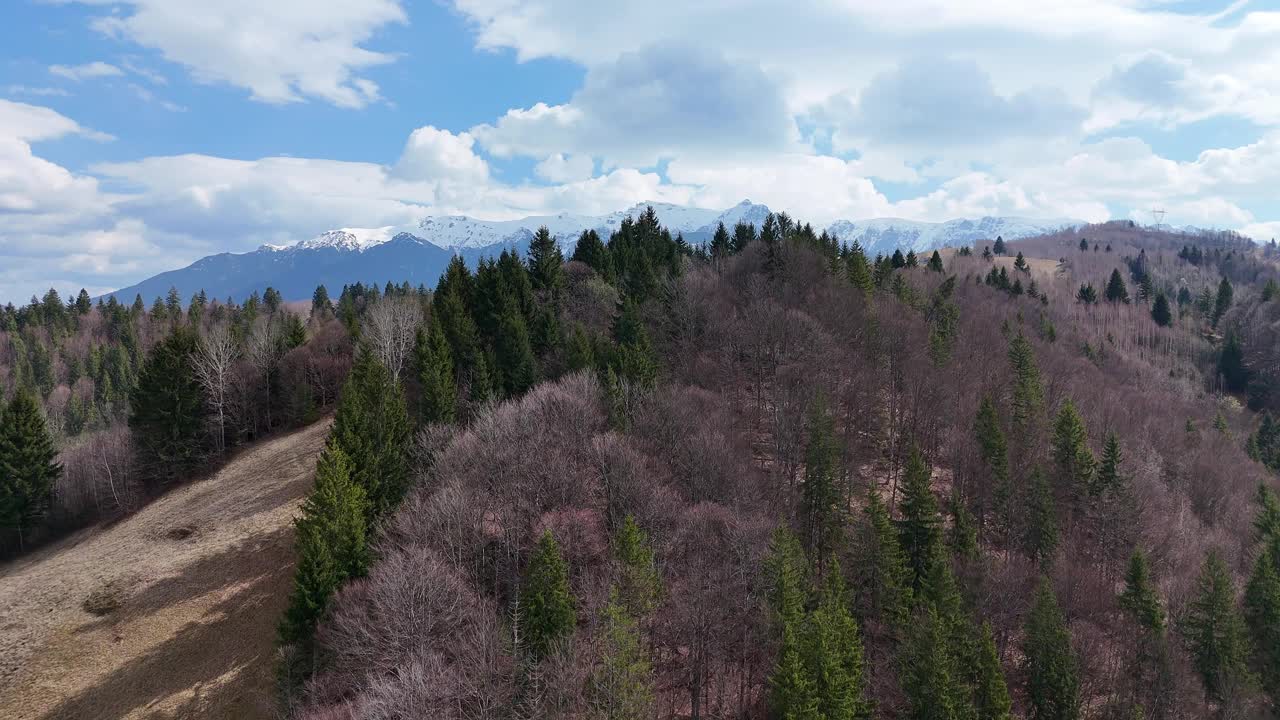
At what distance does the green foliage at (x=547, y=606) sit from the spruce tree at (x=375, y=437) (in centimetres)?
1377

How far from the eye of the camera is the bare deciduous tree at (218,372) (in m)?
56.5

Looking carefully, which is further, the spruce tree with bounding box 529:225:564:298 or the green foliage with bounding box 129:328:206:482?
the spruce tree with bounding box 529:225:564:298

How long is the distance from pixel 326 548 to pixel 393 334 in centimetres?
3003

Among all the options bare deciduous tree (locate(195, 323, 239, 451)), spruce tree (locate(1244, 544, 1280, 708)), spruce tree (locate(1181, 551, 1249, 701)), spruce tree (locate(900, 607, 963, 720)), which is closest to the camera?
spruce tree (locate(900, 607, 963, 720))

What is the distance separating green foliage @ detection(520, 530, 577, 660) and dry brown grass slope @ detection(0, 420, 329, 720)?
13.3 meters

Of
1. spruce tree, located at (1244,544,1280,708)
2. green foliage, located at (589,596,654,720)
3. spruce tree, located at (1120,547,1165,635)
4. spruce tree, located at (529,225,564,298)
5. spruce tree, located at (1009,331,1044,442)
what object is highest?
spruce tree, located at (529,225,564,298)

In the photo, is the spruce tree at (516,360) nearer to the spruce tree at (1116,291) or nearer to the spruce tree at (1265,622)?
the spruce tree at (1265,622)

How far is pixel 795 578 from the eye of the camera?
104 feet

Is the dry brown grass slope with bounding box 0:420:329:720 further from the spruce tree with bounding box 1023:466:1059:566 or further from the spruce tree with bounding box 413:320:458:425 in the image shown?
the spruce tree with bounding box 1023:466:1059:566

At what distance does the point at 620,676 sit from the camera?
2430 cm

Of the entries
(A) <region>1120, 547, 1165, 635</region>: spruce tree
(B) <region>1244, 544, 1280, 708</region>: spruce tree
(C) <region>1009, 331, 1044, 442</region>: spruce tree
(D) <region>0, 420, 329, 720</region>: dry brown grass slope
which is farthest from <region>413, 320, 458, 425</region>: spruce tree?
(B) <region>1244, 544, 1280, 708</region>: spruce tree

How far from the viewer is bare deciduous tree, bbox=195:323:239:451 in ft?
185

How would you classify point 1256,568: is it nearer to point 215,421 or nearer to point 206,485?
point 206,485

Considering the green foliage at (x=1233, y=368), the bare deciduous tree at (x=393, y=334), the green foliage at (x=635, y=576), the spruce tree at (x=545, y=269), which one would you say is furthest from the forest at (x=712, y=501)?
the green foliage at (x=1233, y=368)
